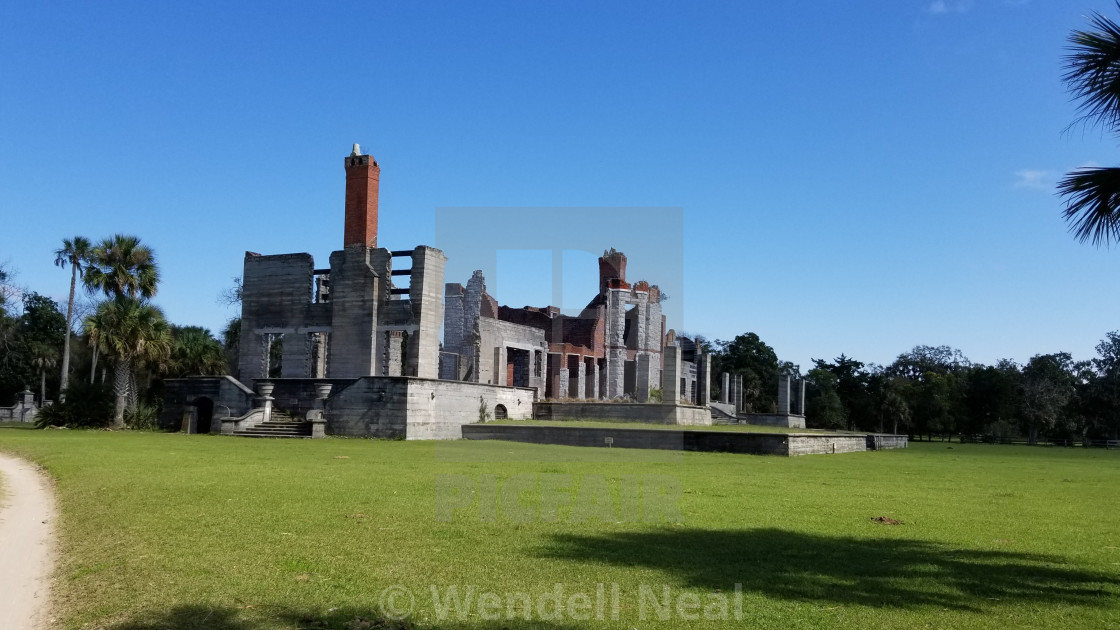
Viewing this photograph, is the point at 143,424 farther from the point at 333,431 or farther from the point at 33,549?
the point at 33,549

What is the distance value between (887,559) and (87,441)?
1942cm

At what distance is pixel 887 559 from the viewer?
271 inches

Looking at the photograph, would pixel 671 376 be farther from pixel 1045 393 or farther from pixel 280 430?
pixel 1045 393

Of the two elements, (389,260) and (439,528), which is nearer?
(439,528)

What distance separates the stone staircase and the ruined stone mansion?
38cm

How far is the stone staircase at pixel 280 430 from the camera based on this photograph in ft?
81.7

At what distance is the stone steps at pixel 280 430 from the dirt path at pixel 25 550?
1193cm

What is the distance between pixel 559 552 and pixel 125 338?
83.3 ft

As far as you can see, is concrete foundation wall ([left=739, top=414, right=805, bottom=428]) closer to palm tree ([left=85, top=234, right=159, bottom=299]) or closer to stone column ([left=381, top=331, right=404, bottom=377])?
stone column ([left=381, top=331, right=404, bottom=377])

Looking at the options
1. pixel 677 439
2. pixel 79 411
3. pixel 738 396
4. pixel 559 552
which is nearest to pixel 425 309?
pixel 677 439

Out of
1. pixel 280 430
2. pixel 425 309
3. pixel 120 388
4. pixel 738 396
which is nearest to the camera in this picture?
pixel 280 430

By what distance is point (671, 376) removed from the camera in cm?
3341

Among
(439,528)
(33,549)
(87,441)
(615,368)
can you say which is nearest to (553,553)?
(439,528)

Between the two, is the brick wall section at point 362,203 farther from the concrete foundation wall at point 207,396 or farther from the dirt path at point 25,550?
the dirt path at point 25,550
